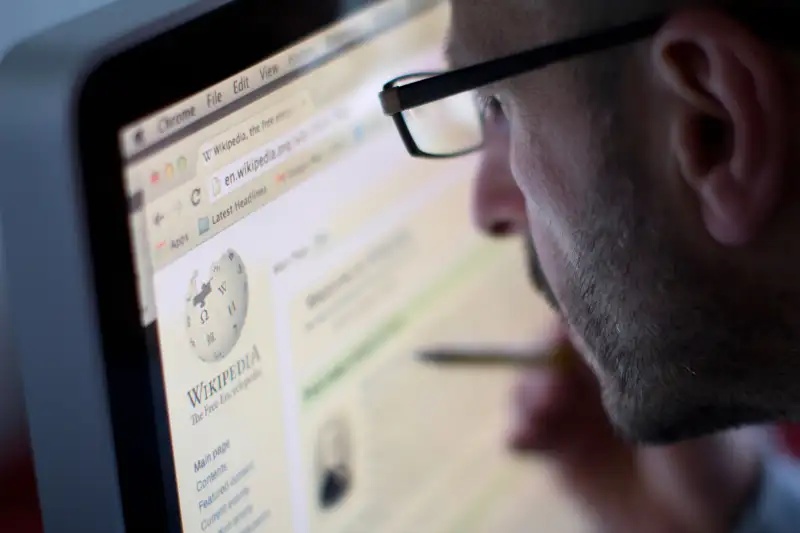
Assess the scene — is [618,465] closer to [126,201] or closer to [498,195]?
[498,195]

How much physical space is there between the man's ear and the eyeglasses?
0.04 feet

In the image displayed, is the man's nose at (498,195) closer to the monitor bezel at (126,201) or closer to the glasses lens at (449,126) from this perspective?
the glasses lens at (449,126)

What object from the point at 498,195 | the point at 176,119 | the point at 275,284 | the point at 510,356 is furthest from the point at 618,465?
the point at 176,119

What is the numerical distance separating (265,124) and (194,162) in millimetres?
48

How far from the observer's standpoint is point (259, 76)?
0.39 meters

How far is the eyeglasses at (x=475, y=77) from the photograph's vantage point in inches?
14.9

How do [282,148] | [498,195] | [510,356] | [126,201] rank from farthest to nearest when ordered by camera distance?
[510,356] → [498,195] → [282,148] → [126,201]

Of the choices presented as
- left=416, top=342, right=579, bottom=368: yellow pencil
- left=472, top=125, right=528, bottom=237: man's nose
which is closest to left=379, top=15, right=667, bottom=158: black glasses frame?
left=472, top=125, right=528, bottom=237: man's nose

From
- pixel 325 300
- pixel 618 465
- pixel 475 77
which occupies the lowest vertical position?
pixel 618 465

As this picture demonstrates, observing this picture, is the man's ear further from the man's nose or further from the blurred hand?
the blurred hand

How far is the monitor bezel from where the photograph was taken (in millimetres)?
308

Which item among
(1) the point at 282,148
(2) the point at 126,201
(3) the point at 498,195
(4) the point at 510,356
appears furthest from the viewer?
(4) the point at 510,356

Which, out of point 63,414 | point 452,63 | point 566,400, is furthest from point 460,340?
point 63,414

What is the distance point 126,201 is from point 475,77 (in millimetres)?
174
